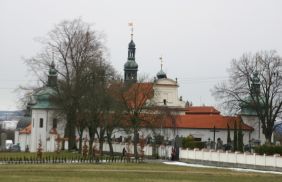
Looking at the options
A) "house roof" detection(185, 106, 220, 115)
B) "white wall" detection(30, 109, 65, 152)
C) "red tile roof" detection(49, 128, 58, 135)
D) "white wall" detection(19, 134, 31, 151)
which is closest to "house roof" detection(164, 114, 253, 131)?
"house roof" detection(185, 106, 220, 115)

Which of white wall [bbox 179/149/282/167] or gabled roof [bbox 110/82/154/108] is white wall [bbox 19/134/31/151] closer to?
gabled roof [bbox 110/82/154/108]

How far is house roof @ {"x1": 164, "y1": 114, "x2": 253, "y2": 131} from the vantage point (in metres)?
95.3

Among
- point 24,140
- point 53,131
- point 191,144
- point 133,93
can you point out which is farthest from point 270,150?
point 24,140

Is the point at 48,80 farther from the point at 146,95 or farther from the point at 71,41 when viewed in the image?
the point at 146,95

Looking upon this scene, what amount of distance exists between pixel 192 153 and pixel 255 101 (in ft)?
73.2

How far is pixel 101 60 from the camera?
71.6m

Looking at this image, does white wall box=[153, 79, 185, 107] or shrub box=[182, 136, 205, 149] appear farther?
white wall box=[153, 79, 185, 107]

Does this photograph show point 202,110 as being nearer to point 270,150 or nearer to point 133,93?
point 133,93

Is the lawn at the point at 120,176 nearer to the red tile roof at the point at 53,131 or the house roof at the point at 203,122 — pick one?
the red tile roof at the point at 53,131


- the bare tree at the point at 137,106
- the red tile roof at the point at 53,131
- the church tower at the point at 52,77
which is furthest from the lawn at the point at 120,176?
the red tile roof at the point at 53,131

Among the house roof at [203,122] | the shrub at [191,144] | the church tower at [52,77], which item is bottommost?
the shrub at [191,144]

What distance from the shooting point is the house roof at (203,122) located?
313ft

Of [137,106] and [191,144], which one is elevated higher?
[137,106]

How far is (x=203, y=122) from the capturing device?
98.1m
